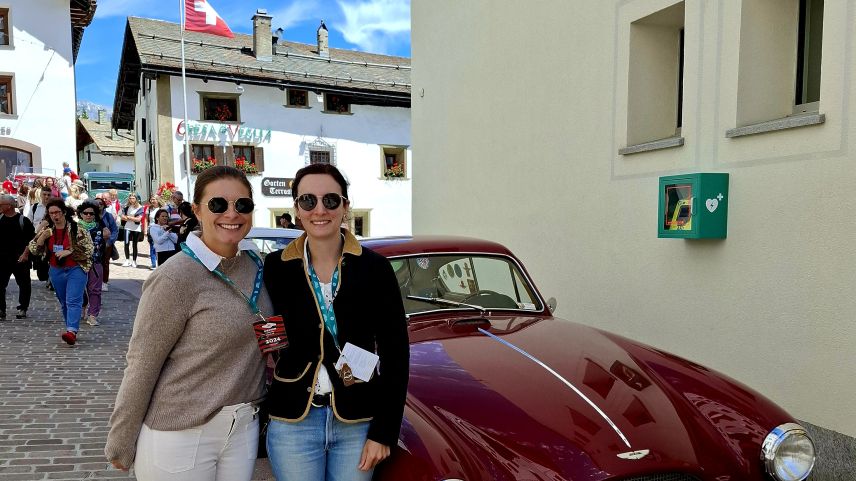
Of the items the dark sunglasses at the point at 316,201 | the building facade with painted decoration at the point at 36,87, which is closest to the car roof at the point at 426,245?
the dark sunglasses at the point at 316,201

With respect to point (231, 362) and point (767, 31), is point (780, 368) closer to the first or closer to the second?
point (767, 31)

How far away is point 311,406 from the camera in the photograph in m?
2.07

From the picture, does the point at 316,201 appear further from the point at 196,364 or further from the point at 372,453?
the point at 372,453

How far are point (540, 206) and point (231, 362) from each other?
6.10 meters

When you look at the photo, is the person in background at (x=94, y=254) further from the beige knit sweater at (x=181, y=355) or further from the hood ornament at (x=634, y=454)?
the hood ornament at (x=634, y=454)

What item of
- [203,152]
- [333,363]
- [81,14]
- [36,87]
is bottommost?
[333,363]

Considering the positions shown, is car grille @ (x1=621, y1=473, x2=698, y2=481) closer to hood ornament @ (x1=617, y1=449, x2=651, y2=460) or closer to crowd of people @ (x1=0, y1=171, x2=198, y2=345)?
hood ornament @ (x1=617, y1=449, x2=651, y2=460)

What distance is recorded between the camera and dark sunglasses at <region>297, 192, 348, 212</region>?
6.94 ft

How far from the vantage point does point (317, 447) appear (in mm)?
2082

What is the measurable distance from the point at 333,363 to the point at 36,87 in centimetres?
2503

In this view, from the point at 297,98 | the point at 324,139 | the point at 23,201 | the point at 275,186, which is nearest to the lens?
the point at 23,201

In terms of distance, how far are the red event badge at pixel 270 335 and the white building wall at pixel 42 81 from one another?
79.0ft

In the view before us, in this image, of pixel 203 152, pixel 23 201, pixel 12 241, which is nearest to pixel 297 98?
pixel 203 152

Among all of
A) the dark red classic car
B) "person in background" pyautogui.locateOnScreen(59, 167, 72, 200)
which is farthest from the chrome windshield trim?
"person in background" pyautogui.locateOnScreen(59, 167, 72, 200)
